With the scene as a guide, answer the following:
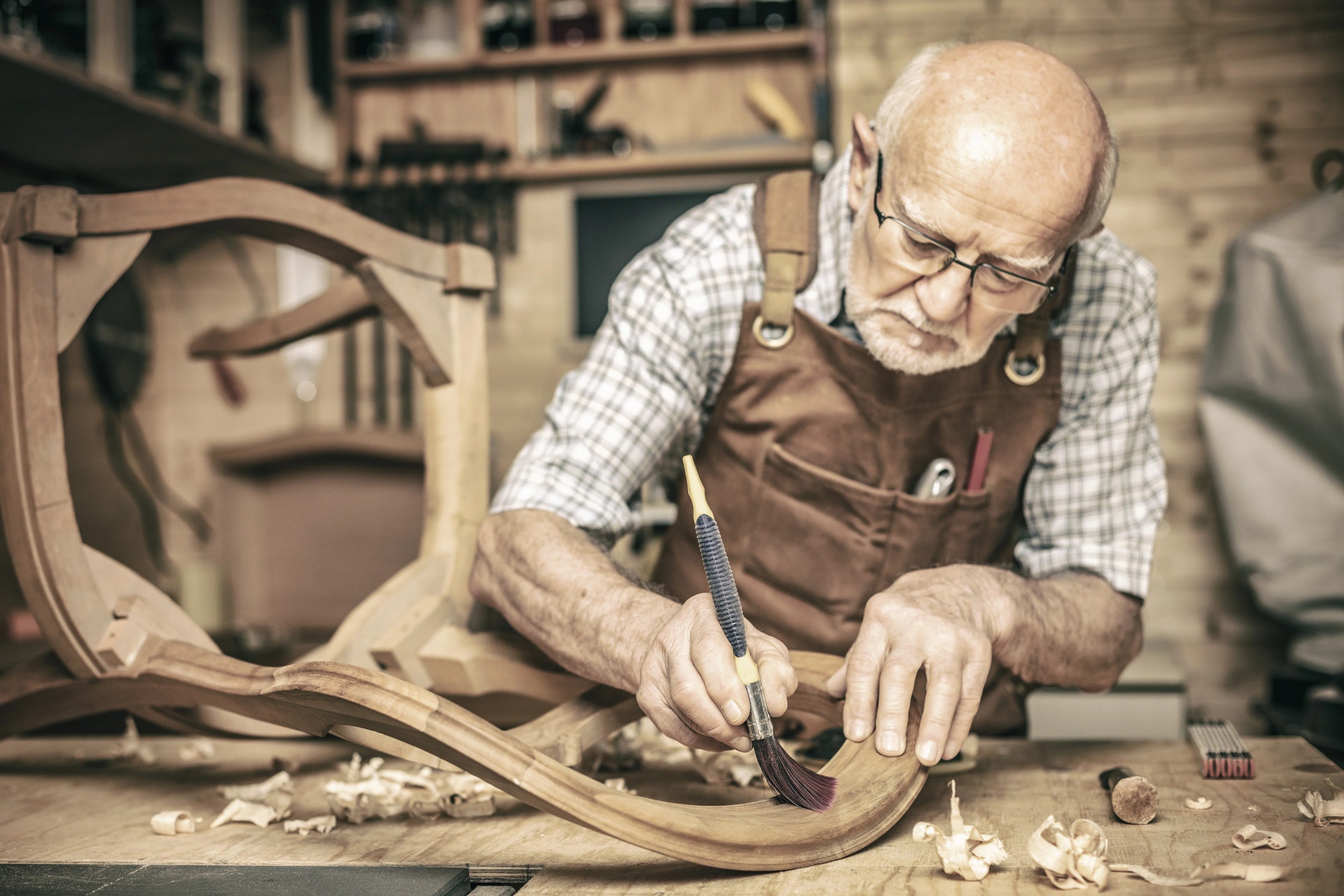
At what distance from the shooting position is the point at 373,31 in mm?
3303

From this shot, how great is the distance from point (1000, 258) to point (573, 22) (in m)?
2.53

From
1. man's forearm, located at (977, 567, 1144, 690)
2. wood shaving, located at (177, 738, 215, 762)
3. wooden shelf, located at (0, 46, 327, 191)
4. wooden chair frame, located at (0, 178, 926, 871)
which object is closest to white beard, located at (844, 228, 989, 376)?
man's forearm, located at (977, 567, 1144, 690)

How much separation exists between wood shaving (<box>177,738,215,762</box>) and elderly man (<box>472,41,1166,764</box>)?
0.37 m

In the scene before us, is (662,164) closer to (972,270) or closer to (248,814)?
(972,270)

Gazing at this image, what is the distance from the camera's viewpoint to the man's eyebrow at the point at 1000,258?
1034 mm

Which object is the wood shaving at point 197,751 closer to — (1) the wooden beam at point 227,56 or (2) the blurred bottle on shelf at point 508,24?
(1) the wooden beam at point 227,56

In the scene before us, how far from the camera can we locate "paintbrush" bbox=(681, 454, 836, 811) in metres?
0.78

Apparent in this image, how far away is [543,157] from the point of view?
320cm

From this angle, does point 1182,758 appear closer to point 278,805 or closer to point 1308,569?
point 278,805

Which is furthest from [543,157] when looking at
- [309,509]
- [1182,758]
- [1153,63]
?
[1182,758]

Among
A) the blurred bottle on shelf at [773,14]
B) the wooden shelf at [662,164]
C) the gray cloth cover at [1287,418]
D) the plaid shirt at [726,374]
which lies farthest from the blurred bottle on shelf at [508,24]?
the plaid shirt at [726,374]

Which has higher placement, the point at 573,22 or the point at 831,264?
the point at 573,22

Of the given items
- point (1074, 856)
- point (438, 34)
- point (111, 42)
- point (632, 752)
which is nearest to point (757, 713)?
point (1074, 856)

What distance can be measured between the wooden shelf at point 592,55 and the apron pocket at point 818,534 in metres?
2.16
